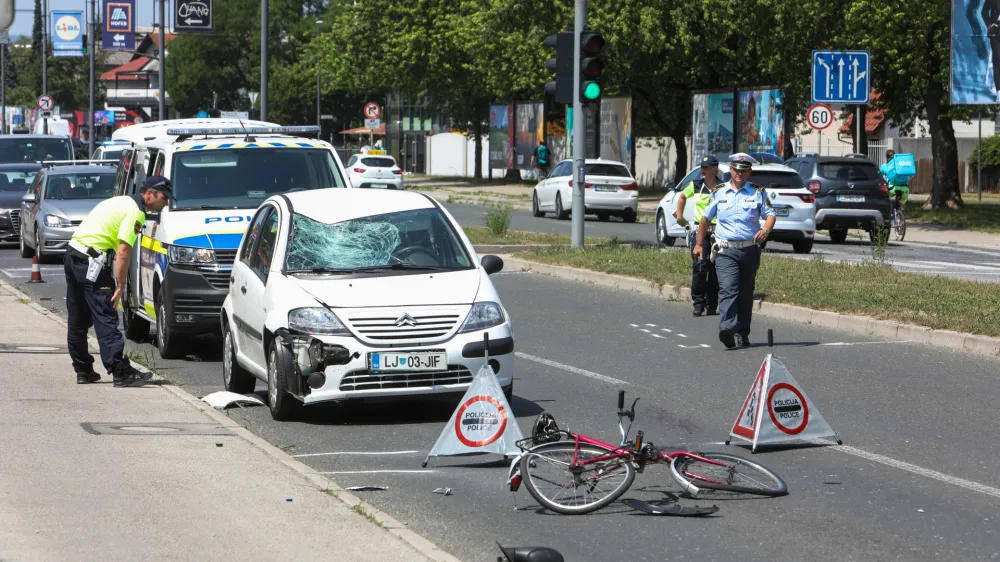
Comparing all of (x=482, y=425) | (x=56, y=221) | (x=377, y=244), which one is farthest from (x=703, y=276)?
(x=56, y=221)

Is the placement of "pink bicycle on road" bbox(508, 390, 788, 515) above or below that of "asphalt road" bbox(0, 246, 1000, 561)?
above

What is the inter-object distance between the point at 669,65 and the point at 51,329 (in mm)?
33953

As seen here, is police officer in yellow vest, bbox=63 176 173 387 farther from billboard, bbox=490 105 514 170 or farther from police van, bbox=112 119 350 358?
billboard, bbox=490 105 514 170

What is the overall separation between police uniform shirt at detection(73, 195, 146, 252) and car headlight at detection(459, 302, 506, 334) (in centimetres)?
305

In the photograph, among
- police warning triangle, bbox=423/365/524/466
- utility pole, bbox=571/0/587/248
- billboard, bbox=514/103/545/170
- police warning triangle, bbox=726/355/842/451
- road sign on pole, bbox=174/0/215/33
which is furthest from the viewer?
billboard, bbox=514/103/545/170

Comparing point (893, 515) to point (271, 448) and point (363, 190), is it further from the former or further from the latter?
point (363, 190)

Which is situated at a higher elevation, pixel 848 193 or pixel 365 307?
pixel 848 193

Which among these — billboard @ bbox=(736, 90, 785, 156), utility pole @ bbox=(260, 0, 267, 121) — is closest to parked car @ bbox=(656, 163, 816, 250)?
utility pole @ bbox=(260, 0, 267, 121)

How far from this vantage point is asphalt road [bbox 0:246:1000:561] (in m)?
6.73

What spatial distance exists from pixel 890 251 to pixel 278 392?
19.7m

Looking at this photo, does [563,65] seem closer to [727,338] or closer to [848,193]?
[848,193]

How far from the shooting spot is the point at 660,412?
33.6ft

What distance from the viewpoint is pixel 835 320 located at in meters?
15.4

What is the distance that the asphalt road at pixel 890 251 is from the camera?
75.4 ft
